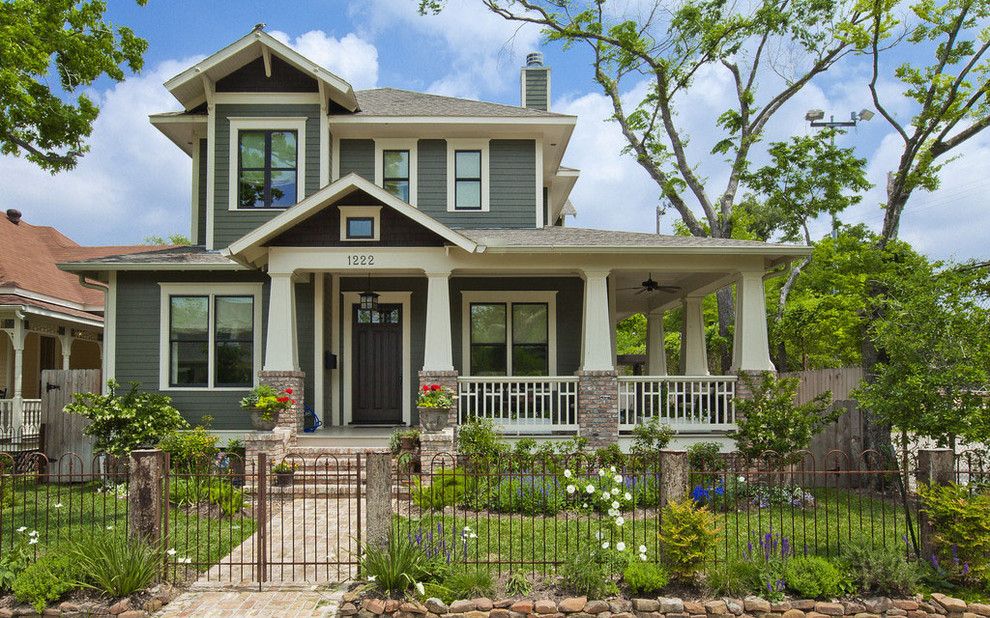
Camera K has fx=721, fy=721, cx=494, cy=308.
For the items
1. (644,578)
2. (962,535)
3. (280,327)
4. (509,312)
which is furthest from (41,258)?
(962,535)

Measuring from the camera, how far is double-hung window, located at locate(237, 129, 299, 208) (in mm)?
14781

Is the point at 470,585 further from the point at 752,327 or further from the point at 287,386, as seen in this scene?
the point at 752,327

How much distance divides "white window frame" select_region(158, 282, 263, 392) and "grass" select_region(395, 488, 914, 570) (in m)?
6.02

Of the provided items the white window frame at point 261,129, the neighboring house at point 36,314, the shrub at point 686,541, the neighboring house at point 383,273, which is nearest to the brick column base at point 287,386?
the neighboring house at point 383,273

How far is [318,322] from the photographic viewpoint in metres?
14.2

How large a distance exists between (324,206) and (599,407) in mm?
5952

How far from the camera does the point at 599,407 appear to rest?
41.7 feet

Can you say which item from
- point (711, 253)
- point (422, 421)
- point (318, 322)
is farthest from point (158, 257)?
point (711, 253)

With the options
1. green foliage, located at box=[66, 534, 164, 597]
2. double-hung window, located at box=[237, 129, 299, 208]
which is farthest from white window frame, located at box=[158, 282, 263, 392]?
green foliage, located at box=[66, 534, 164, 597]

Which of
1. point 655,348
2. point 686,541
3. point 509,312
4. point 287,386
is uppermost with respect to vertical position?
point 509,312

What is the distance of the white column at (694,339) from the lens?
17016 millimetres

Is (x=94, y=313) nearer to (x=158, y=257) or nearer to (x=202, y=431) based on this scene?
(x=158, y=257)

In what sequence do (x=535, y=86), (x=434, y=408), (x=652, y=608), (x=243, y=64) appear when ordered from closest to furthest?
(x=652, y=608)
(x=434, y=408)
(x=243, y=64)
(x=535, y=86)

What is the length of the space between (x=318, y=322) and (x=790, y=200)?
14.7 meters
